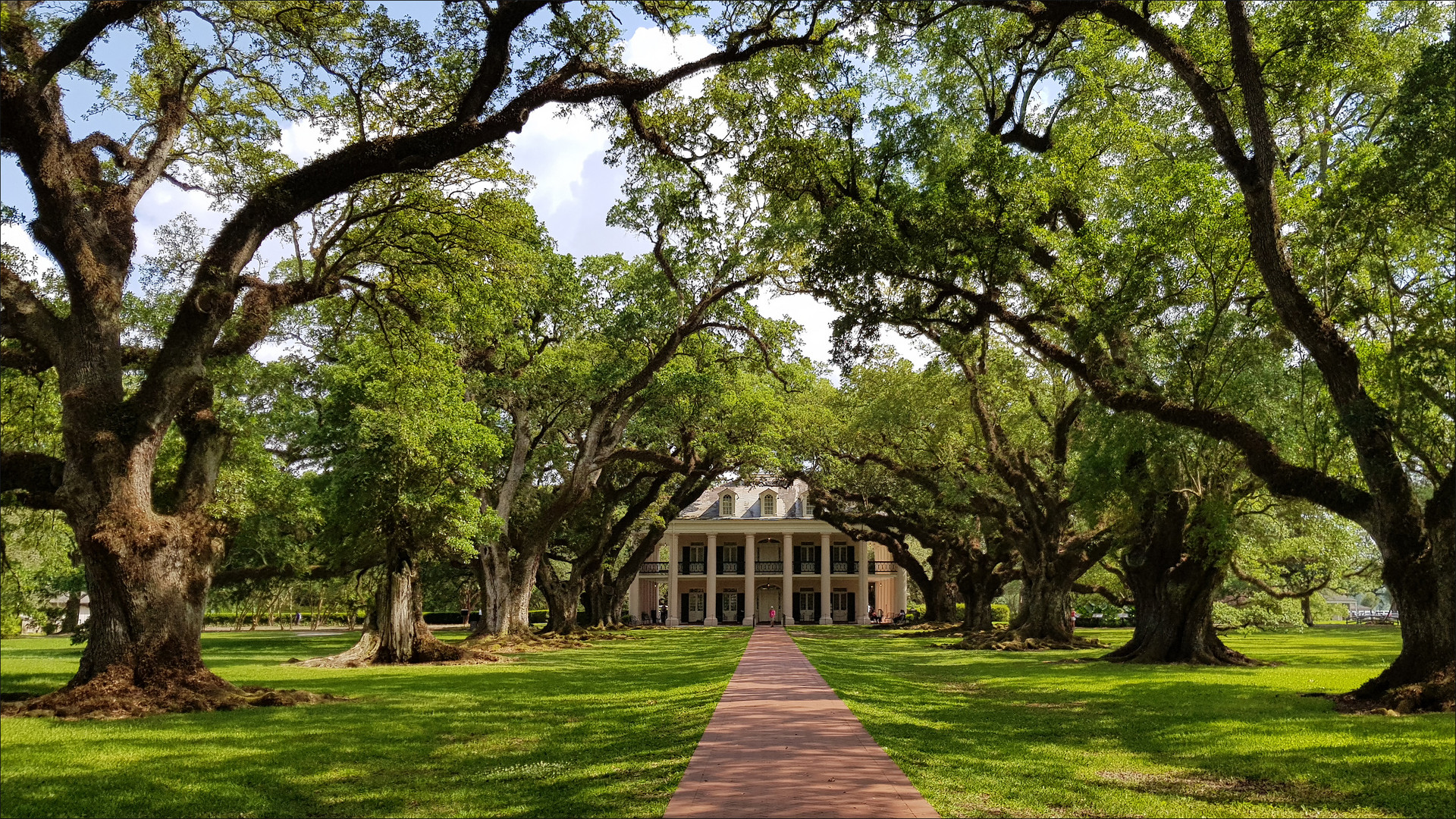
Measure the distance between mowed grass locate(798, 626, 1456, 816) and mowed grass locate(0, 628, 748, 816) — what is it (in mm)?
2408

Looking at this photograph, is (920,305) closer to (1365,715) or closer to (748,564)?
(1365,715)

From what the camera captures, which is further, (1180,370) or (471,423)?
(471,423)

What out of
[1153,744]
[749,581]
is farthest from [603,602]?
[1153,744]

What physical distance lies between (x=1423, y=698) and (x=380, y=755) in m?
12.0

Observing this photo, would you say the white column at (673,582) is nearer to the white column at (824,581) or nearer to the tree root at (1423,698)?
the white column at (824,581)

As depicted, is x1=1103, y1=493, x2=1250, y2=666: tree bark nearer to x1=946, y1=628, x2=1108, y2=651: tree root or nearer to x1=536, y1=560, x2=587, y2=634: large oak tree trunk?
x1=946, y1=628, x2=1108, y2=651: tree root

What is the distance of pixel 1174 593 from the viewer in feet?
70.8

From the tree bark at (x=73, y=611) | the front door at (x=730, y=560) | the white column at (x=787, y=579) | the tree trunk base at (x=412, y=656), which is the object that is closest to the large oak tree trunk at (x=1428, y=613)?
the tree trunk base at (x=412, y=656)

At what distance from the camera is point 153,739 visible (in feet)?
30.7

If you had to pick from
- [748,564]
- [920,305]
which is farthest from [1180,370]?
[748,564]

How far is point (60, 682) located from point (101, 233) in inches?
269

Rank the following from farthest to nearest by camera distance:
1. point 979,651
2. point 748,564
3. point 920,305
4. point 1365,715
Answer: point 748,564
point 979,651
point 920,305
point 1365,715

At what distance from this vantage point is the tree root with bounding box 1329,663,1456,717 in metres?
11.1

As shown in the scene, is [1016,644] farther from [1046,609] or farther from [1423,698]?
[1423,698]
